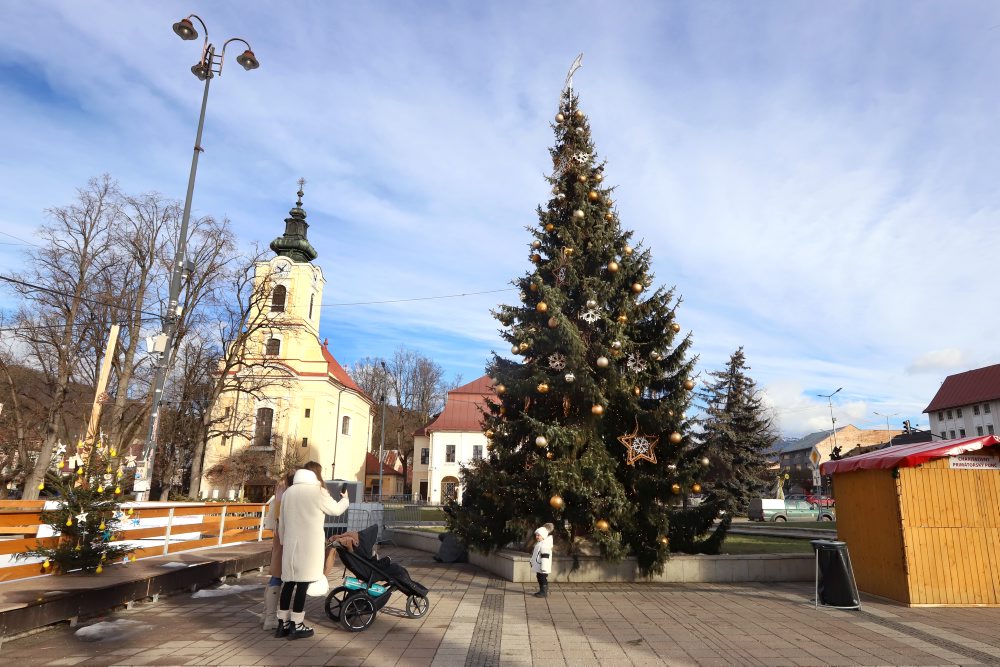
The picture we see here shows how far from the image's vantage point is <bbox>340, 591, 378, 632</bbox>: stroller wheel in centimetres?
743

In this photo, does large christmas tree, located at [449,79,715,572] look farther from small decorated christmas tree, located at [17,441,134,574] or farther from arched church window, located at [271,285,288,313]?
arched church window, located at [271,285,288,313]

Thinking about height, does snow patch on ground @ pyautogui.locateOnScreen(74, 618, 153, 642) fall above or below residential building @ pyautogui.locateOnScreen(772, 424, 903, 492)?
below

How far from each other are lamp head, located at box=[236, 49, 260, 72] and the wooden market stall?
15.0m

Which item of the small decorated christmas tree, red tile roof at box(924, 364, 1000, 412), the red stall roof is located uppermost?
red tile roof at box(924, 364, 1000, 412)

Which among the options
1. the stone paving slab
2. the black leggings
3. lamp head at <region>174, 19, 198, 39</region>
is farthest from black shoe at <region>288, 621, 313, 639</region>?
lamp head at <region>174, 19, 198, 39</region>

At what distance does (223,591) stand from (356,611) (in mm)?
3974

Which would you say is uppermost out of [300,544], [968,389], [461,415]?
[968,389]

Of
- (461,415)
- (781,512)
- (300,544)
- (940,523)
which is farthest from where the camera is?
(461,415)

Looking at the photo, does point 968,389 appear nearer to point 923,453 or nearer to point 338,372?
point 338,372

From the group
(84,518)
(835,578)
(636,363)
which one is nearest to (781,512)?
(636,363)

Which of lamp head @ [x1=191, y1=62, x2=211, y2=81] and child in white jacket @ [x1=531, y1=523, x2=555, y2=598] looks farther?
lamp head @ [x1=191, y1=62, x2=211, y2=81]

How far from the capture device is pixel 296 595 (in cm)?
693

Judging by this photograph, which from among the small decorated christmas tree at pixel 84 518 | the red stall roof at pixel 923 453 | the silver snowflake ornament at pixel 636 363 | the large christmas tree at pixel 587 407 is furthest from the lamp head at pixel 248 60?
the red stall roof at pixel 923 453

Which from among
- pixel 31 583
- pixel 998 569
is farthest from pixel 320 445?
pixel 998 569
